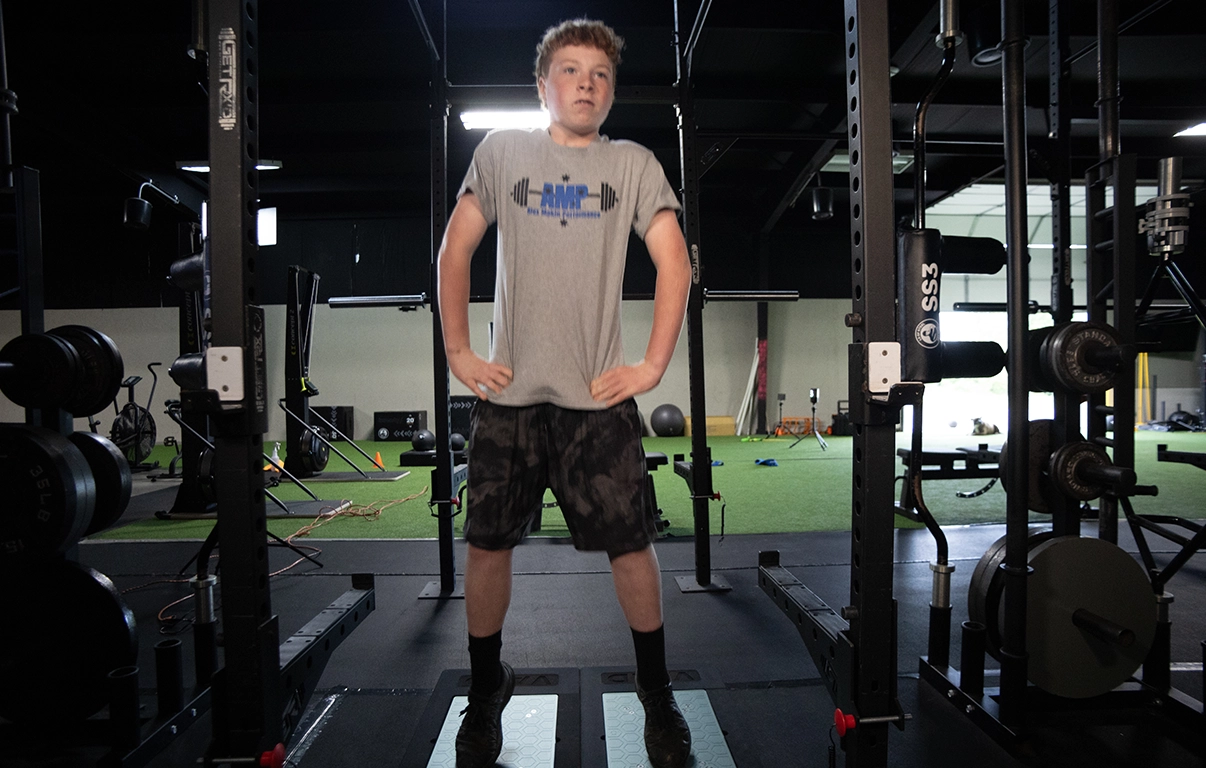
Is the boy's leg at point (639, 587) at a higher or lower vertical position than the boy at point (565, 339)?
lower

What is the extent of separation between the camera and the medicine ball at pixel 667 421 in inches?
356

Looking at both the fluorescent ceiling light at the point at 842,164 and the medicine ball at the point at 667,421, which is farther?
the medicine ball at the point at 667,421

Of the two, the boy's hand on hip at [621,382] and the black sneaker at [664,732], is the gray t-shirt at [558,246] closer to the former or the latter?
the boy's hand on hip at [621,382]

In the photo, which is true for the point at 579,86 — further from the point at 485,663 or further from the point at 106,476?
the point at 106,476

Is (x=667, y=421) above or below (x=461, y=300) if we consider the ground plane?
below

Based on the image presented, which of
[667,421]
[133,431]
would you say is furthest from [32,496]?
[667,421]

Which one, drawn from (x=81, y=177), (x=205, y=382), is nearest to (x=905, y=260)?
(x=205, y=382)

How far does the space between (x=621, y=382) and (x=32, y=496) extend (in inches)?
53.6

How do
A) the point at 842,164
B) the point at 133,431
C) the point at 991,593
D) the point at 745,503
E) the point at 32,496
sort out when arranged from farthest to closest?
the point at 842,164
the point at 133,431
the point at 745,503
the point at 991,593
the point at 32,496

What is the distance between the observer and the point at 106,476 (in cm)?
164

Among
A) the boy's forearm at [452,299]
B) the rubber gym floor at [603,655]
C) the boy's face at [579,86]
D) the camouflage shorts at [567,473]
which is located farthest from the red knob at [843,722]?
the boy's face at [579,86]

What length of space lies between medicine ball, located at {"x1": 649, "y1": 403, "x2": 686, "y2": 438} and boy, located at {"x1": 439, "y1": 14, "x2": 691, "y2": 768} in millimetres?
7807

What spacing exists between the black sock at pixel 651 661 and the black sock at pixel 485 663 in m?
0.29

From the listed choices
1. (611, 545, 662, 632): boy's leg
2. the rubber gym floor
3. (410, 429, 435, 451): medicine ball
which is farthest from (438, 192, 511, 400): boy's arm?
(410, 429, 435, 451): medicine ball
